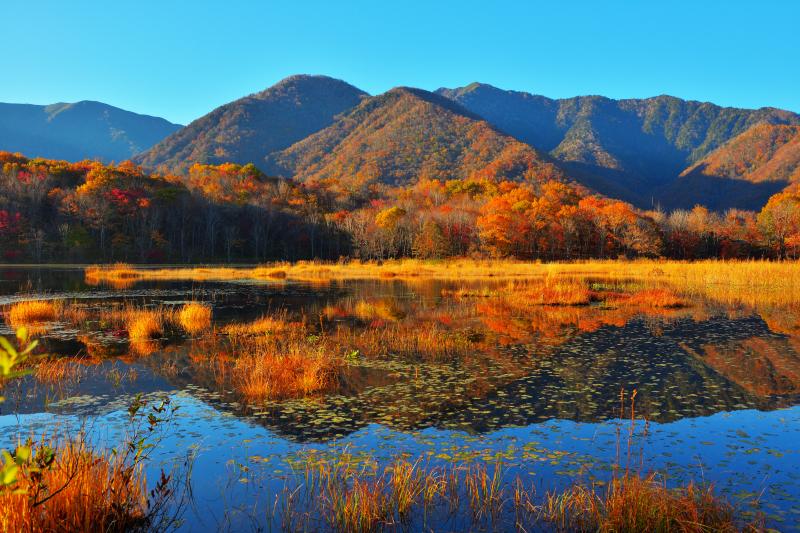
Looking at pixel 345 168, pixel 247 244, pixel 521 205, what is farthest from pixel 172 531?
pixel 345 168

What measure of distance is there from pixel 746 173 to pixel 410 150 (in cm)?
9325

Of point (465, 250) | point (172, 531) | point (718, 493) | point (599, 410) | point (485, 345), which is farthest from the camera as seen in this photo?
point (465, 250)

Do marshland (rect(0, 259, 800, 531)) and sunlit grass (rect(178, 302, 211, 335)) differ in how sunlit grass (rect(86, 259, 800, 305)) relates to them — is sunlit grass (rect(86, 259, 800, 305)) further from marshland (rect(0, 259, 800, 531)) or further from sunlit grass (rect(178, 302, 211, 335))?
sunlit grass (rect(178, 302, 211, 335))

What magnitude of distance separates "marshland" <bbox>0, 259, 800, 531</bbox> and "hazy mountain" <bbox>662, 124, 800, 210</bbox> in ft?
455

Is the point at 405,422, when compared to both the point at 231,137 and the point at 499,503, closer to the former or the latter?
the point at 499,503

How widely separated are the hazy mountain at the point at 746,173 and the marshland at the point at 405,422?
455 feet

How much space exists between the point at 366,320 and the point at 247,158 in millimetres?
152701

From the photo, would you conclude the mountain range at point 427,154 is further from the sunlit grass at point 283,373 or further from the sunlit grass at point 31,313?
the sunlit grass at point 283,373

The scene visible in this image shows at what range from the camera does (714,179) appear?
155 metres

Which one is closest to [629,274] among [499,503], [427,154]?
[499,503]

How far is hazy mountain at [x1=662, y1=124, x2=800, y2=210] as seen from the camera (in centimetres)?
13350

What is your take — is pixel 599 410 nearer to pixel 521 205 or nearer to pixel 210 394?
pixel 210 394

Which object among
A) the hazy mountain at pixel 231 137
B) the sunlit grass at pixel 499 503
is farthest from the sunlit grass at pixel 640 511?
the hazy mountain at pixel 231 137

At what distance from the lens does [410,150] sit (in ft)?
478
